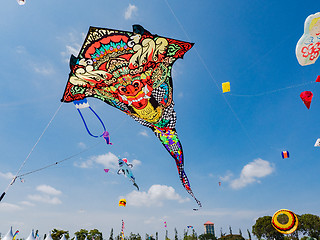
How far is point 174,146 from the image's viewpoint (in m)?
10.2

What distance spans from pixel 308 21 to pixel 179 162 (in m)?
7.57

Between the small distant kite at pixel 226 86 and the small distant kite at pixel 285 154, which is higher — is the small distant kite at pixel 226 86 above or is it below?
above

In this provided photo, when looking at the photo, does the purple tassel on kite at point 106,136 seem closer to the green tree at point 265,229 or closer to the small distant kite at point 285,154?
the small distant kite at point 285,154

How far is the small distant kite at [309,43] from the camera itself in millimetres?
6156

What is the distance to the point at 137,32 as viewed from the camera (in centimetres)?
625

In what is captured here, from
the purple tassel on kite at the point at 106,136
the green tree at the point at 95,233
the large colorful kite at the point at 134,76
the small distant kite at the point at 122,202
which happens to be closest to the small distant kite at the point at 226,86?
the large colorful kite at the point at 134,76

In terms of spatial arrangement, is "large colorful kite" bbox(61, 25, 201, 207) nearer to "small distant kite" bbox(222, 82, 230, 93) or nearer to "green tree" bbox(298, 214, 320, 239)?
"small distant kite" bbox(222, 82, 230, 93)

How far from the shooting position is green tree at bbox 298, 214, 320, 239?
44.0 m

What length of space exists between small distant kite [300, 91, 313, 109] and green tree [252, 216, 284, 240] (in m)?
49.2

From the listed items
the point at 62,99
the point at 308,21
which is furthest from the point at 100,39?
the point at 308,21

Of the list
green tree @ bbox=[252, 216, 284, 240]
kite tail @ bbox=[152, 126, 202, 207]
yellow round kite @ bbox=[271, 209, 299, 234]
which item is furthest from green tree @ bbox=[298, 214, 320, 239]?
kite tail @ bbox=[152, 126, 202, 207]

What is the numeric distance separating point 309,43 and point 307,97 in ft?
8.43

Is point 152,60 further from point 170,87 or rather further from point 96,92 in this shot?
point 96,92

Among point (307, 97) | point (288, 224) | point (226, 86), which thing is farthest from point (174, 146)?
point (288, 224)
